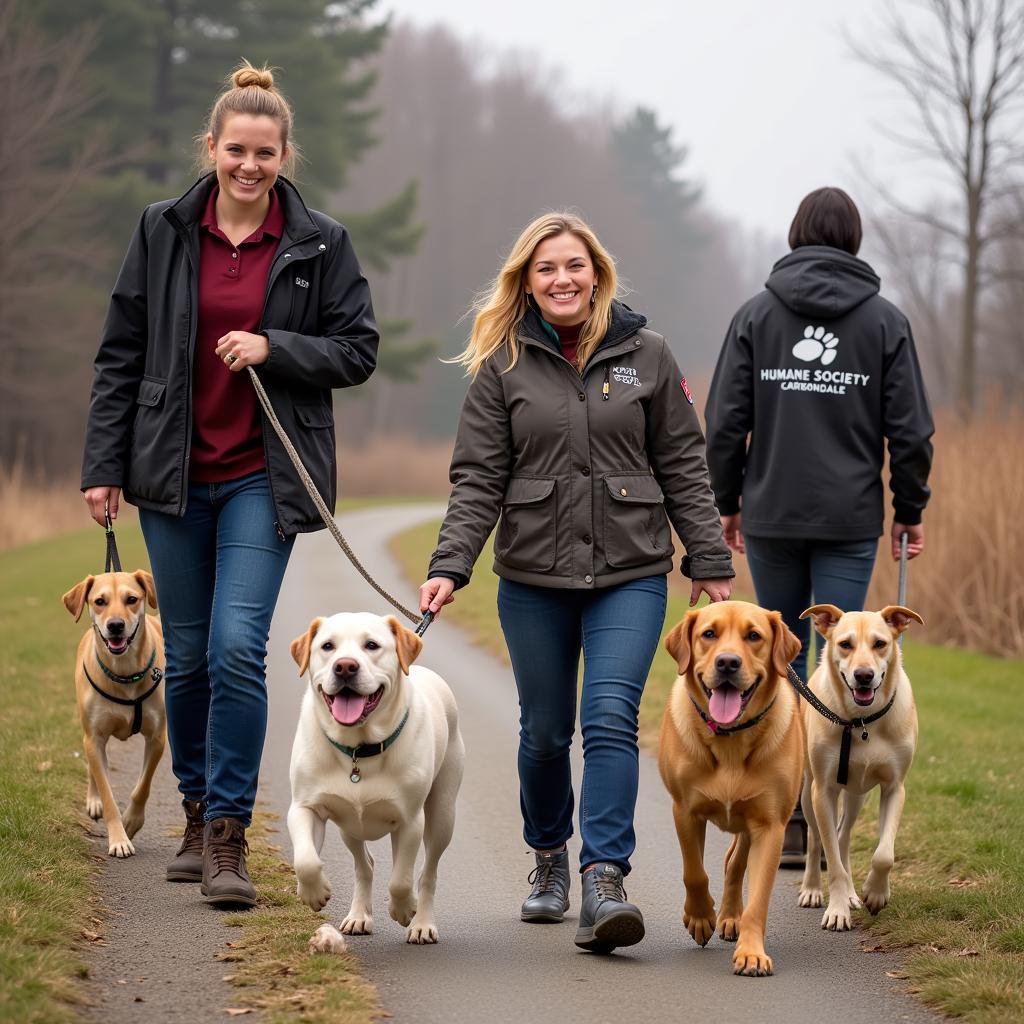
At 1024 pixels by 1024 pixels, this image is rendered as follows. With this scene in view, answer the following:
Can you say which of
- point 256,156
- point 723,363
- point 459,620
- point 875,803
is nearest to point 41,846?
point 256,156

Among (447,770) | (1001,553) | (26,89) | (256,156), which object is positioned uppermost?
(26,89)

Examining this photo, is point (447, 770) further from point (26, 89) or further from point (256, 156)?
point (26, 89)

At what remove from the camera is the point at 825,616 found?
5.79 metres

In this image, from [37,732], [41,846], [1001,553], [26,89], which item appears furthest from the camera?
[26,89]

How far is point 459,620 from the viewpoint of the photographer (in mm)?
15500

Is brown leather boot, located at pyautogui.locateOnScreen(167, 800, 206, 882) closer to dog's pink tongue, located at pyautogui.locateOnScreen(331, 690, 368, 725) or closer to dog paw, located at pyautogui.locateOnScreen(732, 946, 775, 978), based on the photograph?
dog's pink tongue, located at pyautogui.locateOnScreen(331, 690, 368, 725)

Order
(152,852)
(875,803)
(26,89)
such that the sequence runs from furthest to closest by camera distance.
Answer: (26,89), (875,803), (152,852)

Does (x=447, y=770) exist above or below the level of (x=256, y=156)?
below

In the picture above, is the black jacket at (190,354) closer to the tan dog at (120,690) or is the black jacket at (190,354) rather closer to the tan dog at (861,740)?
the tan dog at (120,690)

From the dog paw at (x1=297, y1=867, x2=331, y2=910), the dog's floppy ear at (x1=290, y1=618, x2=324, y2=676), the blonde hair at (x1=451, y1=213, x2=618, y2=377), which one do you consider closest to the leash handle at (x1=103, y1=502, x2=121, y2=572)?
the dog's floppy ear at (x1=290, y1=618, x2=324, y2=676)

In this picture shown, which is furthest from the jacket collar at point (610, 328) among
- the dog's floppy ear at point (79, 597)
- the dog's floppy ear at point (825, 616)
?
the dog's floppy ear at point (79, 597)

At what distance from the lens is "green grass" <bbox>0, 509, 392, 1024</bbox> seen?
13.5 feet

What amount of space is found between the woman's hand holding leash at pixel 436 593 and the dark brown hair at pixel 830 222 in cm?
244

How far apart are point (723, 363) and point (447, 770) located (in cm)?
232
